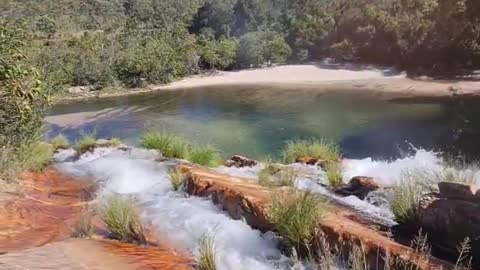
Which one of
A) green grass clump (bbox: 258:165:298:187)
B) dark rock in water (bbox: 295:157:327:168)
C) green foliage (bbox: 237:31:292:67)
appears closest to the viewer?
green grass clump (bbox: 258:165:298:187)

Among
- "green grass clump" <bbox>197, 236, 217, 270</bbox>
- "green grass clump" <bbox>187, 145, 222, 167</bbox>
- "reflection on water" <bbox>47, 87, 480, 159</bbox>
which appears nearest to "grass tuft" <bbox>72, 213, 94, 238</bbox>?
"green grass clump" <bbox>197, 236, 217, 270</bbox>

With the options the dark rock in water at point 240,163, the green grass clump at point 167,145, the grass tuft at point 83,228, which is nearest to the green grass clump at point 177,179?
the grass tuft at point 83,228

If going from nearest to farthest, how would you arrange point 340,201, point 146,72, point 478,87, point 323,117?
point 340,201 → point 323,117 → point 478,87 → point 146,72

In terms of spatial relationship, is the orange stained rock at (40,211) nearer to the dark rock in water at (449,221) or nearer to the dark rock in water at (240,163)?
the dark rock in water at (240,163)

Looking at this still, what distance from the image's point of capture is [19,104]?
846cm

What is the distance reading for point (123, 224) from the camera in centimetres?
681

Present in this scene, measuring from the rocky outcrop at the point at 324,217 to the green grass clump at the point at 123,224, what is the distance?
141 centimetres

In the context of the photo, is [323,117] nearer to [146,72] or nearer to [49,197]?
[49,197]

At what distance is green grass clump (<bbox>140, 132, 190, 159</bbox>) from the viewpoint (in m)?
13.9

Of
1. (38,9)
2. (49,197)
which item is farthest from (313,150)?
(38,9)

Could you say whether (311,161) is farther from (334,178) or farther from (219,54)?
(219,54)

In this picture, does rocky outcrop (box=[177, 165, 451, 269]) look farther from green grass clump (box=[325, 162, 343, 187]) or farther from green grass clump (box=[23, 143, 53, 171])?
green grass clump (box=[23, 143, 53, 171])

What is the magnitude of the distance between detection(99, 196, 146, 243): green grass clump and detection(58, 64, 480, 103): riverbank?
94.2 feet

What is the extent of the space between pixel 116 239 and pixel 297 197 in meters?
2.33
